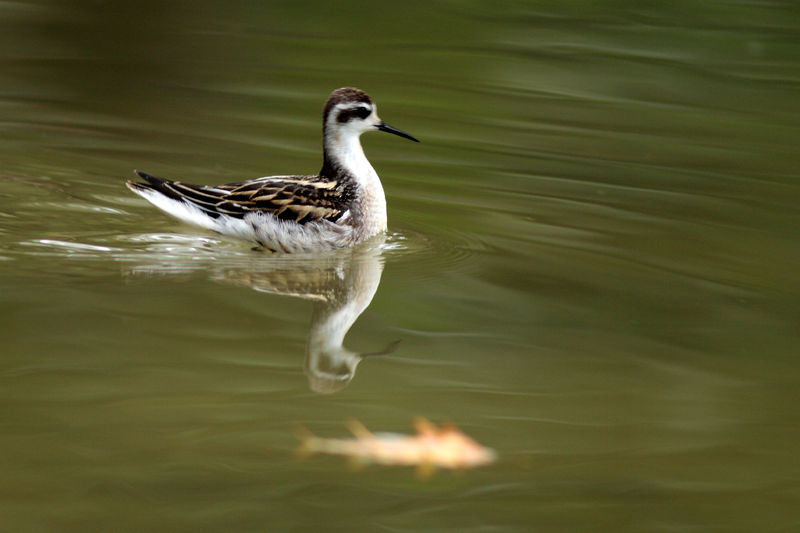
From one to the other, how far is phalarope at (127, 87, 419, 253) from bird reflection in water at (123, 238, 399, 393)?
0.45 ft

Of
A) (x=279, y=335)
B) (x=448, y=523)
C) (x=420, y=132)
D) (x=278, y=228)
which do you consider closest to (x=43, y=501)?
(x=448, y=523)

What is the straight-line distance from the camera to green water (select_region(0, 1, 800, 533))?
17.0ft

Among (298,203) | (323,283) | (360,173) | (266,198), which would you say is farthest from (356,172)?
(323,283)

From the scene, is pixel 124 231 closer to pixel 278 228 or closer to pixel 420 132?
pixel 278 228

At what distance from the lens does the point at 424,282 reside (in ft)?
26.7

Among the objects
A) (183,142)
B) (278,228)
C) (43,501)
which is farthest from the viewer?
(183,142)

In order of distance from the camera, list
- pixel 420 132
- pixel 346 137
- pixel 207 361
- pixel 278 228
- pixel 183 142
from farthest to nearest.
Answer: pixel 420 132 → pixel 183 142 → pixel 346 137 → pixel 278 228 → pixel 207 361

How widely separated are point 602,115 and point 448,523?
8468 mm

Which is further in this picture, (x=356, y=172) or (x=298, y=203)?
(x=356, y=172)

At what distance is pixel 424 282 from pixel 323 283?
629 mm

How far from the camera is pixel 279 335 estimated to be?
693 cm

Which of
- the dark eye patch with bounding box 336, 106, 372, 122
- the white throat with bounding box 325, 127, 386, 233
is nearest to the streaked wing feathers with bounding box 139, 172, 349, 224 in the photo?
the white throat with bounding box 325, 127, 386, 233

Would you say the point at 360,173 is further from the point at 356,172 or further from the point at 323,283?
the point at 323,283

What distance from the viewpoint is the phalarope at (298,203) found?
870 centimetres
